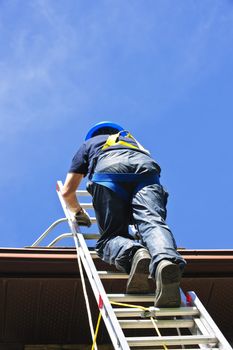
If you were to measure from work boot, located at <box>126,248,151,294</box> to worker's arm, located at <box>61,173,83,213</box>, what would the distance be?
4.22 ft

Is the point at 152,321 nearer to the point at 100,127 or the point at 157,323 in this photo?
the point at 157,323

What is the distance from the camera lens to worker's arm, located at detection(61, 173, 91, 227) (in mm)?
5090

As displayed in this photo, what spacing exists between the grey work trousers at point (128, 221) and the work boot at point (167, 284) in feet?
0.70

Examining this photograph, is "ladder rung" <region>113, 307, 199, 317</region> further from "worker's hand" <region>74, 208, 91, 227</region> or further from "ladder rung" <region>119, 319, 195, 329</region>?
"worker's hand" <region>74, 208, 91, 227</region>

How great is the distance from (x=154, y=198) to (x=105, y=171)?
42cm

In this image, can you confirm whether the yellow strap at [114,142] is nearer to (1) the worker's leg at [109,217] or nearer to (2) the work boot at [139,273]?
(1) the worker's leg at [109,217]

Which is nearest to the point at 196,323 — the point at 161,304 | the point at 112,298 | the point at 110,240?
the point at 161,304

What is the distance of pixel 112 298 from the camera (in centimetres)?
395

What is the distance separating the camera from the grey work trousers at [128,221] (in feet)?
13.2

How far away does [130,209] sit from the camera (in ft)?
14.7

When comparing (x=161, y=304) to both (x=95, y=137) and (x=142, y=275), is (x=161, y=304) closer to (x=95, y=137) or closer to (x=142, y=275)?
(x=142, y=275)

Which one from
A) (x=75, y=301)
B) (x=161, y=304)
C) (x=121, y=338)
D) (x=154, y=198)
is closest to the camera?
(x=121, y=338)

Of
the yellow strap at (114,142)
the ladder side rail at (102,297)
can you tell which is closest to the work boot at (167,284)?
the ladder side rail at (102,297)

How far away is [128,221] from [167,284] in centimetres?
88
